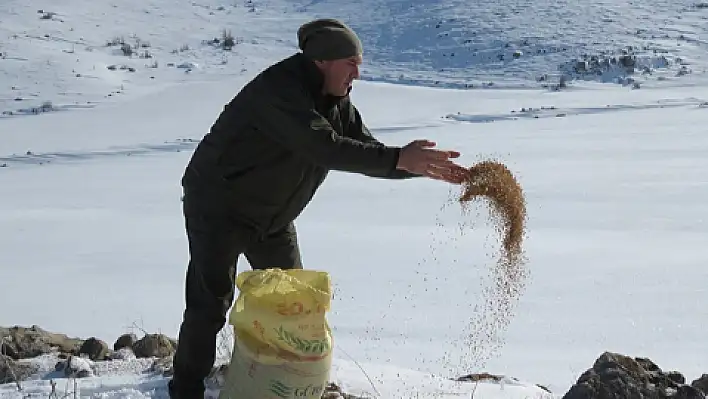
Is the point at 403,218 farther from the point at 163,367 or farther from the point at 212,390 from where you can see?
the point at 212,390

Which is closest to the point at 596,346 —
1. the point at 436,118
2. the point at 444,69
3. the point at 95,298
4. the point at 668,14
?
the point at 95,298

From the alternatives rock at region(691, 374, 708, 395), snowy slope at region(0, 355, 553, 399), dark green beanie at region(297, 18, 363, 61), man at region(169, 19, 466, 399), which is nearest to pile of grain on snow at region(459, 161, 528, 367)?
man at region(169, 19, 466, 399)

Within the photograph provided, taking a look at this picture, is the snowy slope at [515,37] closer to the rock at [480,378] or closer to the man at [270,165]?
the rock at [480,378]

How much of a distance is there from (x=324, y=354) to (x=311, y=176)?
735mm

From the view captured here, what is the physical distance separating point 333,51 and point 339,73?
87 millimetres

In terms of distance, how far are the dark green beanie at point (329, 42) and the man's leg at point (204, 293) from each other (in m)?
0.66

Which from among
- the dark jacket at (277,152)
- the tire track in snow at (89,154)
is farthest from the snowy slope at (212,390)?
the tire track in snow at (89,154)

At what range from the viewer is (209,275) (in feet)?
10.8

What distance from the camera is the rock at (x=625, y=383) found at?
3471mm

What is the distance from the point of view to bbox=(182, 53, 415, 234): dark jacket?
2996 mm

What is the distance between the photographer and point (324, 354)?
9.32ft

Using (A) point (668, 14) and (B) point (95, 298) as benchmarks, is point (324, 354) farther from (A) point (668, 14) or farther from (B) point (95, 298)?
(A) point (668, 14)

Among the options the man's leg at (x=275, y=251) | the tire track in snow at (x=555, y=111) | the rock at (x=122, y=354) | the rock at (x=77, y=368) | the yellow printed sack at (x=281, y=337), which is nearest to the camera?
the yellow printed sack at (x=281, y=337)

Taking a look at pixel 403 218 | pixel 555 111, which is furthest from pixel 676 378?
pixel 555 111
